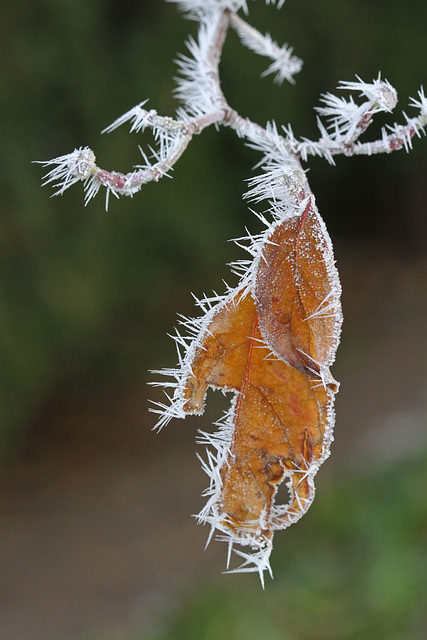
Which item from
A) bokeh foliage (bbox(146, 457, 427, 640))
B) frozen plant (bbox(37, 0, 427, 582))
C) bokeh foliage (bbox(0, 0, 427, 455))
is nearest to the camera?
frozen plant (bbox(37, 0, 427, 582))

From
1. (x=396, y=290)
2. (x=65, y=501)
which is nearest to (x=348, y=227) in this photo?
(x=396, y=290)

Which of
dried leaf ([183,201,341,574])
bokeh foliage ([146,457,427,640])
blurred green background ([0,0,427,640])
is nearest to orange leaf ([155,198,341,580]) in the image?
dried leaf ([183,201,341,574])

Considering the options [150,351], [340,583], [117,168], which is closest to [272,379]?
[117,168]

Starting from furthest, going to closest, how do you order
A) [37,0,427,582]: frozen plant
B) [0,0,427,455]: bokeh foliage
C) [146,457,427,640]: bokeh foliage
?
[146,457,427,640]: bokeh foliage → [0,0,427,455]: bokeh foliage → [37,0,427,582]: frozen plant

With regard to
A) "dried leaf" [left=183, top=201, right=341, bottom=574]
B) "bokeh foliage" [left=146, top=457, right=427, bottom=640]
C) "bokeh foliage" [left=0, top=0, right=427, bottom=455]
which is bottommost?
"bokeh foliage" [left=146, top=457, right=427, bottom=640]

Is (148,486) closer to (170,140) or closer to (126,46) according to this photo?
(126,46)

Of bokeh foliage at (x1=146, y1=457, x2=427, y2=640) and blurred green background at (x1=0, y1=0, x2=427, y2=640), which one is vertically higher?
blurred green background at (x1=0, y1=0, x2=427, y2=640)

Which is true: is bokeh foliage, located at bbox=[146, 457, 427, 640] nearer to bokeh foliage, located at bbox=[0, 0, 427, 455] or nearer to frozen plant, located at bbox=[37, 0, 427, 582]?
bokeh foliage, located at bbox=[0, 0, 427, 455]
